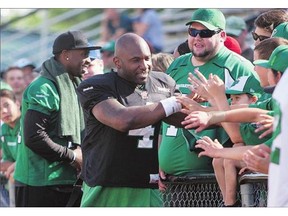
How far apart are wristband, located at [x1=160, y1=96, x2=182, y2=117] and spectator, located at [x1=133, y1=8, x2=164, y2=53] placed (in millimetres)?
9046

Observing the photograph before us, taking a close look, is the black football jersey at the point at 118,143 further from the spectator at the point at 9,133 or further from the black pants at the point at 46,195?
the spectator at the point at 9,133

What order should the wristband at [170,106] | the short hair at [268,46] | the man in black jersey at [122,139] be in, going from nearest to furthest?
the wristband at [170,106] → the man in black jersey at [122,139] → the short hair at [268,46]

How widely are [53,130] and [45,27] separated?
31.2ft

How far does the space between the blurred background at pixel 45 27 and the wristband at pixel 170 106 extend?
10.1 m

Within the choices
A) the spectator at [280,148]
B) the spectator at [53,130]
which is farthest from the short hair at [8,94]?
the spectator at [280,148]

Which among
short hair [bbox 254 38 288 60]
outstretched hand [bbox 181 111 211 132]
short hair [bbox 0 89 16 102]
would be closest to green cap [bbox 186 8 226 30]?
short hair [bbox 254 38 288 60]

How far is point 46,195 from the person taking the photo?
Answer: 9.33 metres

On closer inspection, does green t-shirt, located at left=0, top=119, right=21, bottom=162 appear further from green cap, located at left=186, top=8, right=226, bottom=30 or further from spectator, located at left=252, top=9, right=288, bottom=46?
spectator, located at left=252, top=9, right=288, bottom=46

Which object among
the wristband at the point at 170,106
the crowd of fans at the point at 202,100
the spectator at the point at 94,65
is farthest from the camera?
the spectator at the point at 94,65

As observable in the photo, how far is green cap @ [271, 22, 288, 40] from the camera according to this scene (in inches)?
335

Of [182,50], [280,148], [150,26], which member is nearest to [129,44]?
[182,50]

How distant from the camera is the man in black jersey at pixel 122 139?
7.65 m

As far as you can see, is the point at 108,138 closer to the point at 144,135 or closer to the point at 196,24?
the point at 144,135

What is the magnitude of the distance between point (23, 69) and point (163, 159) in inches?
233
